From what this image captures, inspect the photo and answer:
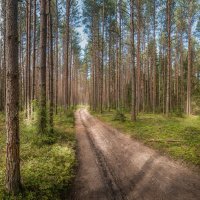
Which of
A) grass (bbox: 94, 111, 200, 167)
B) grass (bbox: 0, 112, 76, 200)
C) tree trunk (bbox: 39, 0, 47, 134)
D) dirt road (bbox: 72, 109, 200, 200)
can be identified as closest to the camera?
grass (bbox: 0, 112, 76, 200)

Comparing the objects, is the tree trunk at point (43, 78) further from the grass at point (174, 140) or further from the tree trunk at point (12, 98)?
the tree trunk at point (12, 98)

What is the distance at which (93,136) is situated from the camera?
40.1ft

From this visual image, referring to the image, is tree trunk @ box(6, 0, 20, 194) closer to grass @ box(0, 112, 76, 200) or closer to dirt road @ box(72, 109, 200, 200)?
grass @ box(0, 112, 76, 200)

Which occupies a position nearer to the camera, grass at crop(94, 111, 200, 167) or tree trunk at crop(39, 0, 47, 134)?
grass at crop(94, 111, 200, 167)

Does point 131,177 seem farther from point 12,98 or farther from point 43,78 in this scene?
point 43,78

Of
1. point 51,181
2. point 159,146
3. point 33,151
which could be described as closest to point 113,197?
point 51,181

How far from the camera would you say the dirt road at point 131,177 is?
4.97m

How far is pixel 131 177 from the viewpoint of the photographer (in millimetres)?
5980

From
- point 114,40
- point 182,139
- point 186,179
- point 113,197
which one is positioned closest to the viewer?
point 113,197

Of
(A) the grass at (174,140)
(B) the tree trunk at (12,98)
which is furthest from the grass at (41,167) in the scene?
(A) the grass at (174,140)

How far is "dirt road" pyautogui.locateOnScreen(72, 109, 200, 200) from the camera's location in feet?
16.3

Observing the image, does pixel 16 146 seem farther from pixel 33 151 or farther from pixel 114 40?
pixel 114 40

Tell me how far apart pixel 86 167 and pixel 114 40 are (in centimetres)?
2430

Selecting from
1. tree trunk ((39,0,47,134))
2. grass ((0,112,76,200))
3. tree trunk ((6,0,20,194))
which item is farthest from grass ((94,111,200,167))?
tree trunk ((6,0,20,194))
